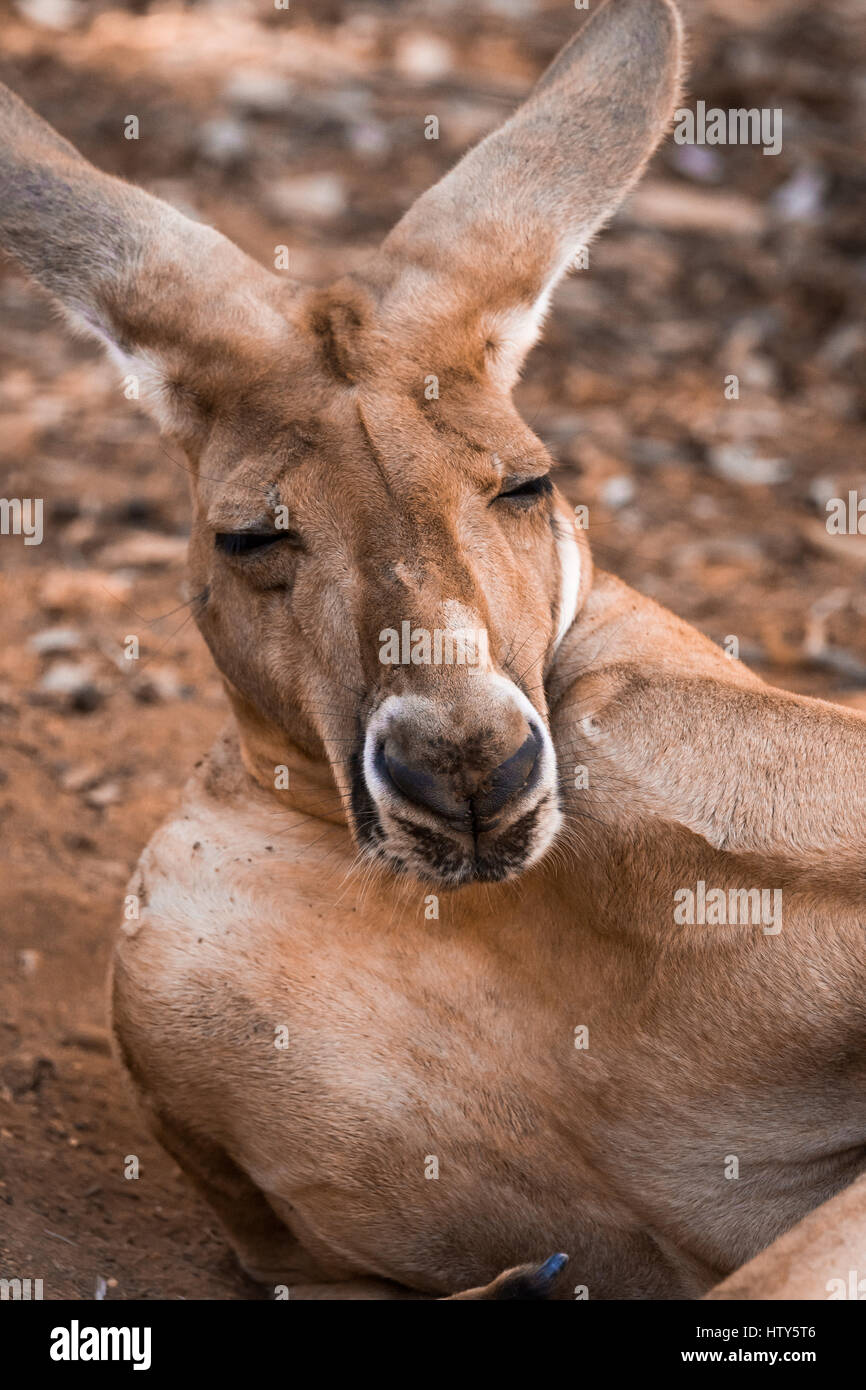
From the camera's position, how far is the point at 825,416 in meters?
8.14

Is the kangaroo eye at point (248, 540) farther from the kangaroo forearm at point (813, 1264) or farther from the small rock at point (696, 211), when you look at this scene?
the small rock at point (696, 211)

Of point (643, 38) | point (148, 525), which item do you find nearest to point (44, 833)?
point (148, 525)

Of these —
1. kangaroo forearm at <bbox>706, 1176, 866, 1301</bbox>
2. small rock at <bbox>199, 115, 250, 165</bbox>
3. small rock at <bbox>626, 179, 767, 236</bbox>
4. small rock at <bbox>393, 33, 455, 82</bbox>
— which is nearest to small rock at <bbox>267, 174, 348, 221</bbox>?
small rock at <bbox>199, 115, 250, 165</bbox>

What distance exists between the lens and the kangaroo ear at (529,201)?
3.54 meters

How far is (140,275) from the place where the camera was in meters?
3.63

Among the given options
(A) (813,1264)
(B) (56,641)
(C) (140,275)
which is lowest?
(A) (813,1264)

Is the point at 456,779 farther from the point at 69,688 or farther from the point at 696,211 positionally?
the point at 696,211

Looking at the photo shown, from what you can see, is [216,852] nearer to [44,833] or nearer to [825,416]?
[44,833]

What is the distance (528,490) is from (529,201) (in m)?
0.79

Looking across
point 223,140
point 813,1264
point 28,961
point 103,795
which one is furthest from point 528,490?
point 223,140

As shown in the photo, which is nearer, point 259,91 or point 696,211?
point 696,211

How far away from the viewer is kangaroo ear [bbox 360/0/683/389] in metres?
3.54

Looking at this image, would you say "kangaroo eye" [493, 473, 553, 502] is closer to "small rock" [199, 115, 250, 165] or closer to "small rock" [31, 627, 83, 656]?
"small rock" [31, 627, 83, 656]

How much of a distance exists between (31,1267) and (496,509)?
1.82 m
